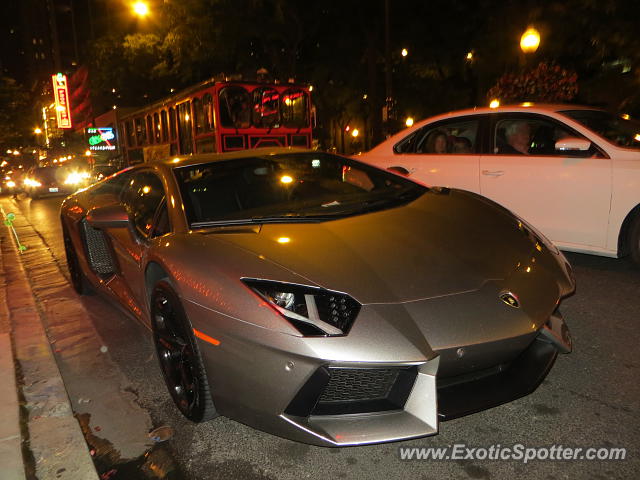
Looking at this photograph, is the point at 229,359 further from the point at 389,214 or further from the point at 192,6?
the point at 192,6

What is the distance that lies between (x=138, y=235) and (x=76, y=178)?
61.1 ft

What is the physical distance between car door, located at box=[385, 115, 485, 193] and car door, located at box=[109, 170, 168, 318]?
9.88 ft

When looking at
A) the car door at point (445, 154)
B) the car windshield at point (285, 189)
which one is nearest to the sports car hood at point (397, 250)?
the car windshield at point (285, 189)

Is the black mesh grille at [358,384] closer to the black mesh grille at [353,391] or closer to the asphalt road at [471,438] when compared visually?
the black mesh grille at [353,391]

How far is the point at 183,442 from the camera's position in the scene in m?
2.54

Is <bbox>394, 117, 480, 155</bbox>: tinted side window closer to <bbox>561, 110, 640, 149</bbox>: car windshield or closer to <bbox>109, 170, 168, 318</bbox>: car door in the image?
<bbox>561, 110, 640, 149</bbox>: car windshield

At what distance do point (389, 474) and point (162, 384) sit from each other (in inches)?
63.6

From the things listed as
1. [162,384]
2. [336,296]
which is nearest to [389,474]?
[336,296]

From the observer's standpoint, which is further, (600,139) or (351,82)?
(351,82)

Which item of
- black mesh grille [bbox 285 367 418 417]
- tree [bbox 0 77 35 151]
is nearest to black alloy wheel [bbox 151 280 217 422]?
black mesh grille [bbox 285 367 418 417]

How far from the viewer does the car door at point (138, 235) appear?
3.20 meters

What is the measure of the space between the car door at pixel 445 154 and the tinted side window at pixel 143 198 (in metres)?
2.97

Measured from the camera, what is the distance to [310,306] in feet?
6.97

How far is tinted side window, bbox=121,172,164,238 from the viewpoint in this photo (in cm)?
340
